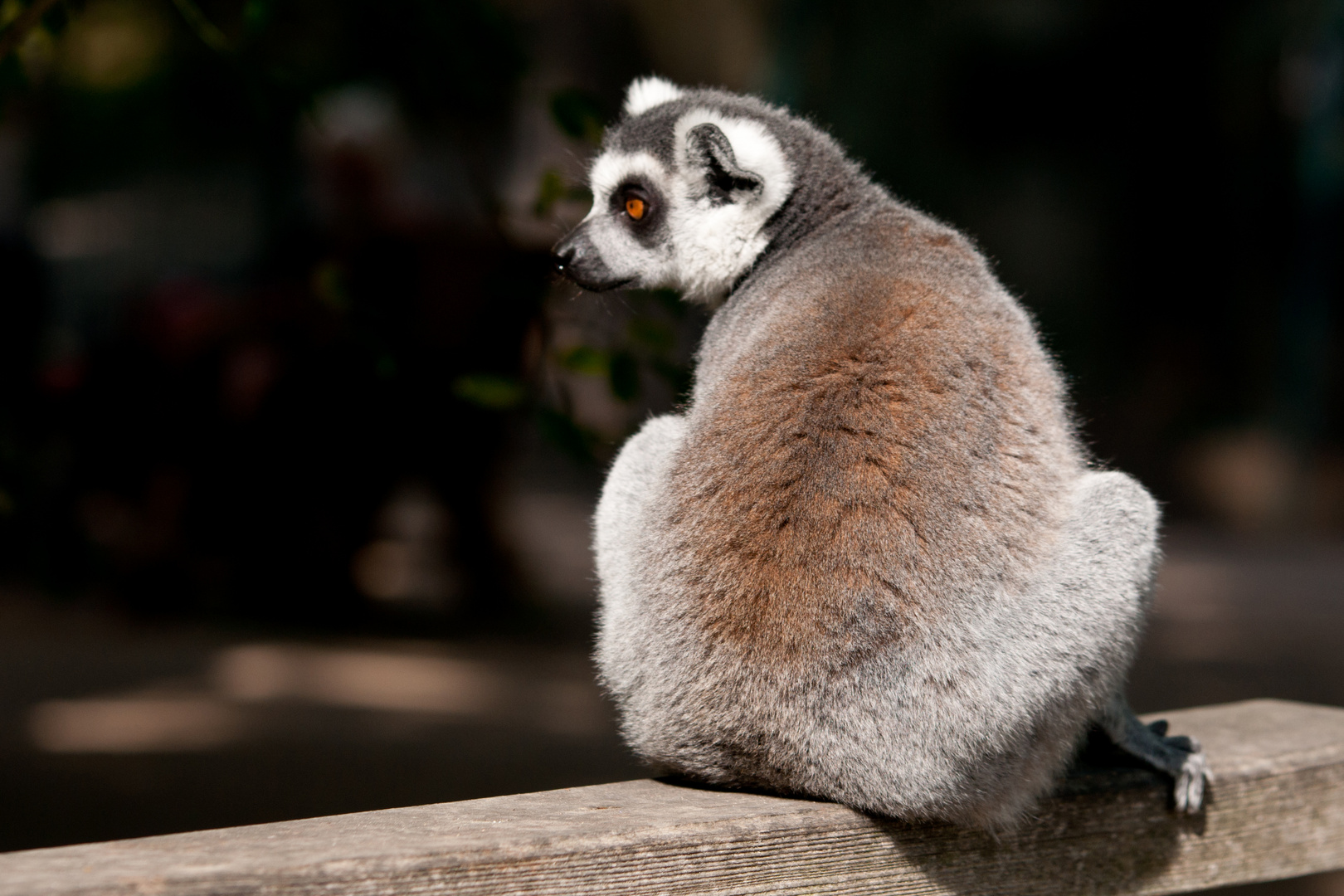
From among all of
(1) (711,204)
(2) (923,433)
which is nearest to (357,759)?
(1) (711,204)

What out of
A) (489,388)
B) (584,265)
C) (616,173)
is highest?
(616,173)

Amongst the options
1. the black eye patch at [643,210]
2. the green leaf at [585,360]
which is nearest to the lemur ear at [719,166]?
the black eye patch at [643,210]

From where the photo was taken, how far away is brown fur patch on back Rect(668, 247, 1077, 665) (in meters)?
2.04

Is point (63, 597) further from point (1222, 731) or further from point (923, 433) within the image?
point (1222, 731)

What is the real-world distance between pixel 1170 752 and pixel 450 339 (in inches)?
170

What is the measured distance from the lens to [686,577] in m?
2.21

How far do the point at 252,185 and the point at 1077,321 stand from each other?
24.0 feet

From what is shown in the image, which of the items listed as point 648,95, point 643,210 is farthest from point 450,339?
point 643,210

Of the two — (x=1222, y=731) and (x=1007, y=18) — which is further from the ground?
(x=1007, y=18)

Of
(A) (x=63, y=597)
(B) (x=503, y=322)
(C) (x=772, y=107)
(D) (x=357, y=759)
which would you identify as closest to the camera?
(C) (x=772, y=107)

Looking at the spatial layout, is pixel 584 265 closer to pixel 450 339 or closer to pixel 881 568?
pixel 881 568

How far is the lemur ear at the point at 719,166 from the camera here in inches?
110

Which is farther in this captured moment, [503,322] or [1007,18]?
[1007,18]

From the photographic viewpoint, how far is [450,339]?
608 cm
